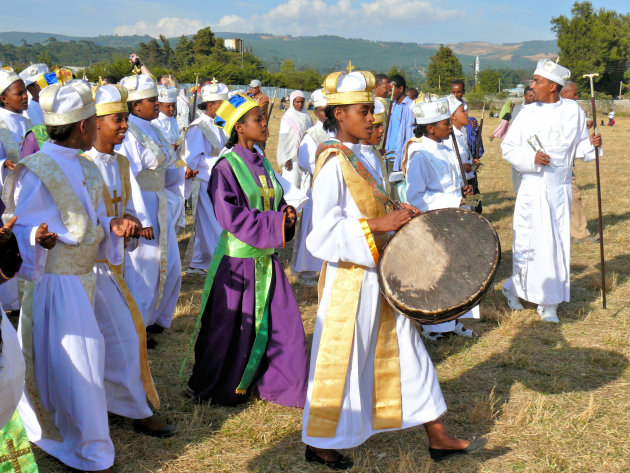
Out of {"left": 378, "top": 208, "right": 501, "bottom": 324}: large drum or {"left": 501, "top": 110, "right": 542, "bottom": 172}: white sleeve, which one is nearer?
{"left": 378, "top": 208, "right": 501, "bottom": 324}: large drum

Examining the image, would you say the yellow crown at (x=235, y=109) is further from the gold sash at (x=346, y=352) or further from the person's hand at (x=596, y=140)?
the person's hand at (x=596, y=140)

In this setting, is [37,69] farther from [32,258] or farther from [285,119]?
[32,258]

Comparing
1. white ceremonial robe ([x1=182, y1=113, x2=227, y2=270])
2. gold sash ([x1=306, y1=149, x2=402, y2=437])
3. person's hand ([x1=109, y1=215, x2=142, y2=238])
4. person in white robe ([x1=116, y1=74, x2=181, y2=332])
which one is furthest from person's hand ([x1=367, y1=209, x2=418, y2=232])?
white ceremonial robe ([x1=182, y1=113, x2=227, y2=270])

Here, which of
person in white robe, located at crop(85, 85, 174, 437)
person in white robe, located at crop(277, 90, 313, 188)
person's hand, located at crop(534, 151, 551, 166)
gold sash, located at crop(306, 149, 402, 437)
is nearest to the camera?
gold sash, located at crop(306, 149, 402, 437)

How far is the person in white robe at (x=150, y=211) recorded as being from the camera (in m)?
5.39

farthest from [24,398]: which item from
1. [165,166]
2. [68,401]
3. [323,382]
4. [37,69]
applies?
[37,69]

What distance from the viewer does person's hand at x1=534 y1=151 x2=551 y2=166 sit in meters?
5.84

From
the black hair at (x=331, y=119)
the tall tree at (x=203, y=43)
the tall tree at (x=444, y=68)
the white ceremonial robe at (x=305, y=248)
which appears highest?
the tall tree at (x=203, y=43)

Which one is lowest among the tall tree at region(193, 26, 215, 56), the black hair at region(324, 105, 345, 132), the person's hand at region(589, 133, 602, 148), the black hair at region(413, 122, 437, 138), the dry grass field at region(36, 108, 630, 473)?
the dry grass field at region(36, 108, 630, 473)

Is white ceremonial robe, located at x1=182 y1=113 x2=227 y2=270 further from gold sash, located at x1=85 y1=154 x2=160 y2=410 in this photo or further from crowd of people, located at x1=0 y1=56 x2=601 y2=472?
gold sash, located at x1=85 y1=154 x2=160 y2=410

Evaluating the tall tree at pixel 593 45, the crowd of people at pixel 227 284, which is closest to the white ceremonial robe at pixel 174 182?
the crowd of people at pixel 227 284

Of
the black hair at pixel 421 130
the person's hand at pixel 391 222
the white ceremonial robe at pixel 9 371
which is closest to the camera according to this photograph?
the white ceremonial robe at pixel 9 371

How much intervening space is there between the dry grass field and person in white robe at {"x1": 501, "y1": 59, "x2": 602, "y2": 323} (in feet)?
1.04

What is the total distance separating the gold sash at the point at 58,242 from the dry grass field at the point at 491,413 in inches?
Result: 20.2
